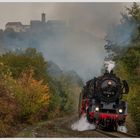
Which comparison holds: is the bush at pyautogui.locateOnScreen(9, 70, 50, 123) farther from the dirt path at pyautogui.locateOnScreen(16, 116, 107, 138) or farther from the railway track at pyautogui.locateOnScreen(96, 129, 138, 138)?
the railway track at pyautogui.locateOnScreen(96, 129, 138, 138)

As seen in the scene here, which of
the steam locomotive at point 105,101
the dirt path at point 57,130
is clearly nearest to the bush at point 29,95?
the dirt path at point 57,130

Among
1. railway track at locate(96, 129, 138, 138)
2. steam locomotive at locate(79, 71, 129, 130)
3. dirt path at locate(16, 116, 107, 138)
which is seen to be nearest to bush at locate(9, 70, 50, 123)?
dirt path at locate(16, 116, 107, 138)

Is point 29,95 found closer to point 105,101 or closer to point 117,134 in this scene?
point 105,101

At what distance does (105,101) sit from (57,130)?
1585 millimetres

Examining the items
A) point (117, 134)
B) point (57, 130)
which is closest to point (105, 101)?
point (117, 134)

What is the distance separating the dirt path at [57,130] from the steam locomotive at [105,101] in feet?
1.38

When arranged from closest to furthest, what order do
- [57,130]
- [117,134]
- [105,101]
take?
1. [117,134]
2. [57,130]
3. [105,101]

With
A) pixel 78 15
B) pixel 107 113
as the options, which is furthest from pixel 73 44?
pixel 107 113

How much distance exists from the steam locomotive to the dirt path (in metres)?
0.42

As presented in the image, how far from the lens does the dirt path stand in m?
14.9

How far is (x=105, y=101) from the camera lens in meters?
15.5

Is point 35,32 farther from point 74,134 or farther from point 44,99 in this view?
point 74,134

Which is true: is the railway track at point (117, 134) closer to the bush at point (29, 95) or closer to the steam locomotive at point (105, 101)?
the steam locomotive at point (105, 101)

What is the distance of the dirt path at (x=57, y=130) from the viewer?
1491 centimetres
